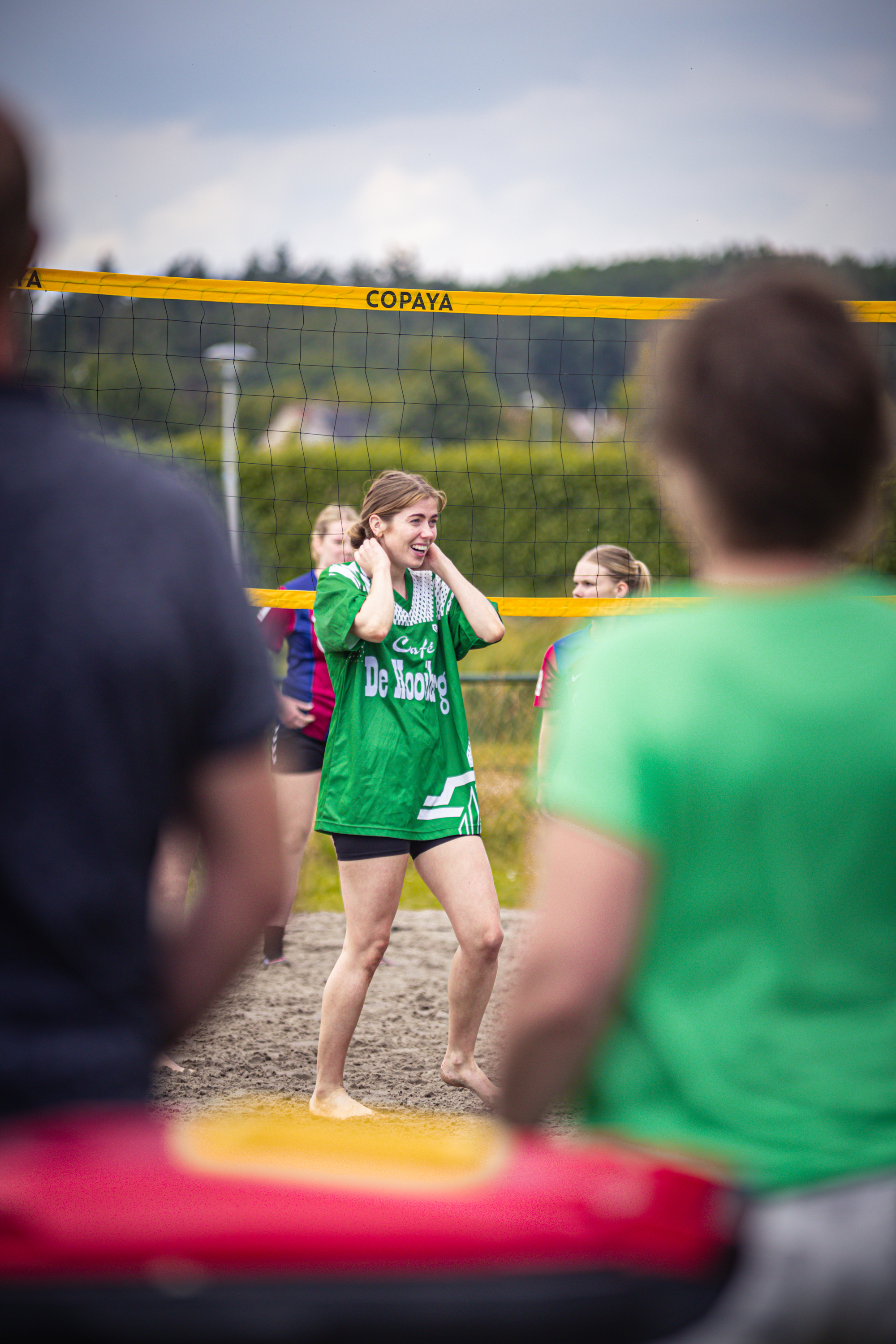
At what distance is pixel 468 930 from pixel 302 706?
209cm

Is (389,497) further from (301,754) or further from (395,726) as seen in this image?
(301,754)

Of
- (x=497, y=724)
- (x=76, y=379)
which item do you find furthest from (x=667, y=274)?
(x=497, y=724)

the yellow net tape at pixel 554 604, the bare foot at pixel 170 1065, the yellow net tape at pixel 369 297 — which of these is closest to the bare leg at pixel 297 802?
the bare foot at pixel 170 1065

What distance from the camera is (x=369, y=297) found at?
4383mm

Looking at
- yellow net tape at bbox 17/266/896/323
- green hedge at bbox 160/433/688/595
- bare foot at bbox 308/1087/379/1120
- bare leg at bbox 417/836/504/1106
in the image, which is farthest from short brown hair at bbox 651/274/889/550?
green hedge at bbox 160/433/688/595

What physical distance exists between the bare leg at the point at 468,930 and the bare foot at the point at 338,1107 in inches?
12.7

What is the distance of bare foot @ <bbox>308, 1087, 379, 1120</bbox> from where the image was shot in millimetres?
3629

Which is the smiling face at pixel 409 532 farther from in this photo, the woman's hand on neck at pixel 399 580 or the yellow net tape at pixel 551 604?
the yellow net tape at pixel 551 604

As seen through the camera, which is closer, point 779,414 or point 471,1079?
point 779,414

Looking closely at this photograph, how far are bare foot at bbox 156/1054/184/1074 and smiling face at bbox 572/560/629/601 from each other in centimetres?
238

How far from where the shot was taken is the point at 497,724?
309 inches

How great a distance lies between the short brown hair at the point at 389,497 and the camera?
148 inches

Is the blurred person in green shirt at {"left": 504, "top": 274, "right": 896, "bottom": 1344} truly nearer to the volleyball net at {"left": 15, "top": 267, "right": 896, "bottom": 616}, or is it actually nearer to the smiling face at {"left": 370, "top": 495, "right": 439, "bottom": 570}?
the volleyball net at {"left": 15, "top": 267, "right": 896, "bottom": 616}

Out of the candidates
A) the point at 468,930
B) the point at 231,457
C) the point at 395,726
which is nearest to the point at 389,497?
the point at 395,726
